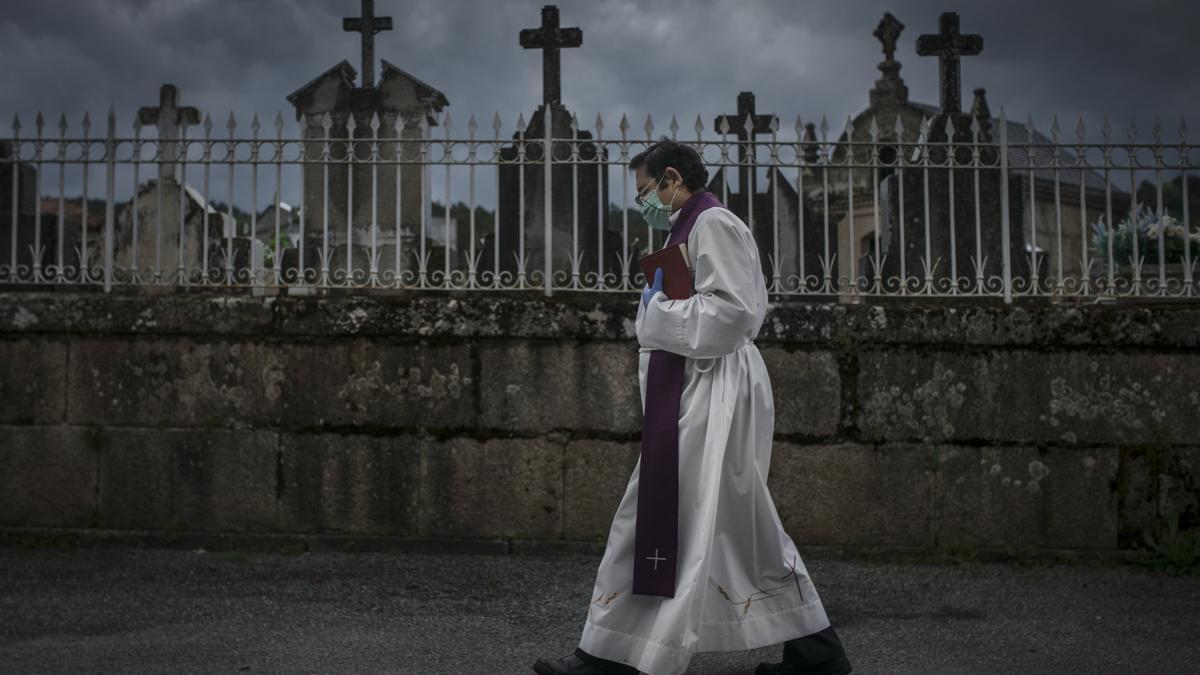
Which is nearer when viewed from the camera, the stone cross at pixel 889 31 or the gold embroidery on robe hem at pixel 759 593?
the gold embroidery on robe hem at pixel 759 593

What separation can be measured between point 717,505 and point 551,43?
4.71 metres

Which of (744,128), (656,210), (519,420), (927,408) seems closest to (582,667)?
(656,210)

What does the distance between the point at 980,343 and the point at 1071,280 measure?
0.68m

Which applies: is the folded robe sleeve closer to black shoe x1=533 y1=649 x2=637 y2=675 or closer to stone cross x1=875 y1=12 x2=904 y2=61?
black shoe x1=533 y1=649 x2=637 y2=675

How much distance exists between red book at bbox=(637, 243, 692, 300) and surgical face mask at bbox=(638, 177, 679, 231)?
21 centimetres

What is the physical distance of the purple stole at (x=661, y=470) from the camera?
10.6 ft

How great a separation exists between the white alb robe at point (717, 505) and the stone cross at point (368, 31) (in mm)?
4804

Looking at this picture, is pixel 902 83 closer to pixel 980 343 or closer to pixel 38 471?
pixel 980 343

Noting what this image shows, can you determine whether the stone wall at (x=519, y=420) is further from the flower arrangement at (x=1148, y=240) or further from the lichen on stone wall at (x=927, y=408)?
the flower arrangement at (x=1148, y=240)

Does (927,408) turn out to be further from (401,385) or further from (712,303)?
(401,385)

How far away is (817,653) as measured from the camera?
11.0 ft

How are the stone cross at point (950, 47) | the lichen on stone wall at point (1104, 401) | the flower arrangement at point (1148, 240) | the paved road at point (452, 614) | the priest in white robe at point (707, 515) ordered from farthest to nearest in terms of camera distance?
the stone cross at point (950, 47)
the flower arrangement at point (1148, 240)
the lichen on stone wall at point (1104, 401)
the paved road at point (452, 614)
the priest in white robe at point (707, 515)

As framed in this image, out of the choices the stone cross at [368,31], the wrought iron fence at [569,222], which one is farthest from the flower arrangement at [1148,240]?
the stone cross at [368,31]

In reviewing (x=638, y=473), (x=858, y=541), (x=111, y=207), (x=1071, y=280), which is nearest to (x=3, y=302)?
(x=111, y=207)
